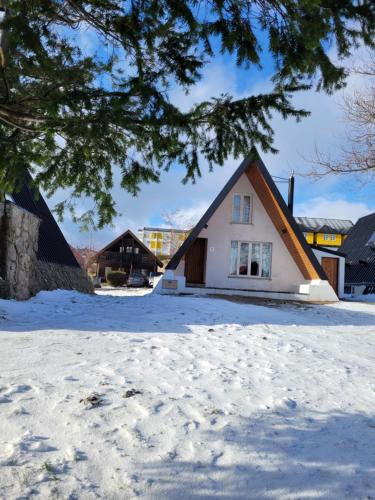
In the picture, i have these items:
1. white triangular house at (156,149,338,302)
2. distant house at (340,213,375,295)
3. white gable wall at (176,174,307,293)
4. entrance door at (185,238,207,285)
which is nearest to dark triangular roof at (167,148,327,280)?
white triangular house at (156,149,338,302)

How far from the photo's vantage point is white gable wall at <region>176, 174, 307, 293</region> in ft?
55.6

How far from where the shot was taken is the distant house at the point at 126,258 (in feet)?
163

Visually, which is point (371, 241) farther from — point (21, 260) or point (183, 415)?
point (183, 415)

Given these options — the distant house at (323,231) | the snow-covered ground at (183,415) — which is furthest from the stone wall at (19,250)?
the distant house at (323,231)

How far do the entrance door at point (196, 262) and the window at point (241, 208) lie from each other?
1693mm

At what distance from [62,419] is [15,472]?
72 cm

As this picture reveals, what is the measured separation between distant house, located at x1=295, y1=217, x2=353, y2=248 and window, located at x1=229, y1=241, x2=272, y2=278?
1417 inches

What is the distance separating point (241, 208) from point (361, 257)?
11262mm

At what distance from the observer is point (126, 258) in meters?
49.9

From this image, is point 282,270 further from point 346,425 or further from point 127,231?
point 127,231

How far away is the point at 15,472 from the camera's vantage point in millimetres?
2451

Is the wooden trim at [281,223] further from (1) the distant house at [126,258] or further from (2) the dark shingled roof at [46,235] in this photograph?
(1) the distant house at [126,258]

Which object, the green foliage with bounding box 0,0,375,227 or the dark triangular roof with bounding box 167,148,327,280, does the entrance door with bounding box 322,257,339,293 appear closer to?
the dark triangular roof with bounding box 167,148,327,280

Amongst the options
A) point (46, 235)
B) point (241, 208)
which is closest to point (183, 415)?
point (46, 235)
